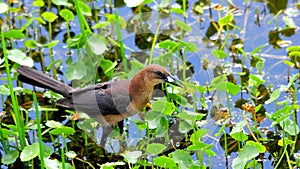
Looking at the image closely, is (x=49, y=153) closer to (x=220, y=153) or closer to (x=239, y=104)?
(x=220, y=153)

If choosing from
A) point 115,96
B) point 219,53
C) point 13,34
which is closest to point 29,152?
point 115,96

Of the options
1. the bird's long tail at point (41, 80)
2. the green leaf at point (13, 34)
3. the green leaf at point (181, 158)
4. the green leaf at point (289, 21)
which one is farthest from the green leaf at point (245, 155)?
the green leaf at point (289, 21)

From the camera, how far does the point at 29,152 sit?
12.7ft

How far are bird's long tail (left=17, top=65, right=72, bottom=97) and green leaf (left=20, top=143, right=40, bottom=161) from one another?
0.50 meters

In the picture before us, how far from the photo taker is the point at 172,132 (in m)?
4.29

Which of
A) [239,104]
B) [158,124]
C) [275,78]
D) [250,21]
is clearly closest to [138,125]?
Result: [158,124]

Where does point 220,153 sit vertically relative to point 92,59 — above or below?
below

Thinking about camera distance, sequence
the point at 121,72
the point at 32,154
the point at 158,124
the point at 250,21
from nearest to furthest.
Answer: the point at 32,154, the point at 158,124, the point at 121,72, the point at 250,21

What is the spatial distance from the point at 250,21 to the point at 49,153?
6.73 ft

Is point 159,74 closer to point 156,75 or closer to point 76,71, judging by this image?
point 156,75

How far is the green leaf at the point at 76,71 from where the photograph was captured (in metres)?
4.45

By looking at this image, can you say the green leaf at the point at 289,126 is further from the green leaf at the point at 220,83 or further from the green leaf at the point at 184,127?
the green leaf at the point at 184,127

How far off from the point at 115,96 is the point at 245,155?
0.83m

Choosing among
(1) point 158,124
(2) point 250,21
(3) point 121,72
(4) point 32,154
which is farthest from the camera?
(2) point 250,21
